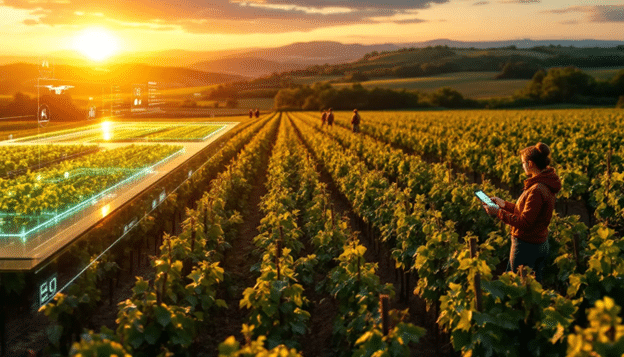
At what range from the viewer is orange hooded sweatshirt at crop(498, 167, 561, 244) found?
17.7 ft

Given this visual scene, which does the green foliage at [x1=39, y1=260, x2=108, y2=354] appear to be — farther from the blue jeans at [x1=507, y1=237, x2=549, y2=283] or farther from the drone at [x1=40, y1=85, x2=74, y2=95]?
the drone at [x1=40, y1=85, x2=74, y2=95]

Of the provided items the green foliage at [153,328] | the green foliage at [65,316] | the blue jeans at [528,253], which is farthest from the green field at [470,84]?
the green foliage at [153,328]

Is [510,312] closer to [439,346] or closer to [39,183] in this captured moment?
[439,346]

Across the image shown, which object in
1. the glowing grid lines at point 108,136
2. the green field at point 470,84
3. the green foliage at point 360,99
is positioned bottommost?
the glowing grid lines at point 108,136

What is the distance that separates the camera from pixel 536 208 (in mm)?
5422

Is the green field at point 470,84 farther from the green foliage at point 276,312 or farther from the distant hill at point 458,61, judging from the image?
the green foliage at point 276,312

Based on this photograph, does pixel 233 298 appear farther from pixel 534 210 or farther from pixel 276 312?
pixel 534 210

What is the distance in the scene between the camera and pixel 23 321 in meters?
7.45

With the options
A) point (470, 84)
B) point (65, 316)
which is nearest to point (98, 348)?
point (65, 316)

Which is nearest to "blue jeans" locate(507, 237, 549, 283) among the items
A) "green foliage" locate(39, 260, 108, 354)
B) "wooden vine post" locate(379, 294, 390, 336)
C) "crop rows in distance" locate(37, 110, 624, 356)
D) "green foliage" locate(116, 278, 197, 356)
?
"crop rows in distance" locate(37, 110, 624, 356)

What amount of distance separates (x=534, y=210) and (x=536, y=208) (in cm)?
3

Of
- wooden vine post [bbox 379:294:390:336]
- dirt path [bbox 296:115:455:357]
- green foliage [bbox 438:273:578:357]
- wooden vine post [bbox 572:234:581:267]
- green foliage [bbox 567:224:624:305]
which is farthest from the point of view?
dirt path [bbox 296:115:455:357]

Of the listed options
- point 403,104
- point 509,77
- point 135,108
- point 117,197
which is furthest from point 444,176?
point 509,77

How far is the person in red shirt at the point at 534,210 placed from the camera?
541 cm
